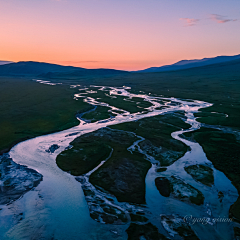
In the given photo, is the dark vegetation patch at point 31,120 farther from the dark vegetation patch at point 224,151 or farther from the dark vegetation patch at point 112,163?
the dark vegetation patch at point 224,151

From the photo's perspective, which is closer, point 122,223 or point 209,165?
point 122,223

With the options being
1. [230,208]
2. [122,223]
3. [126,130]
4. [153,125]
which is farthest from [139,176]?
[153,125]

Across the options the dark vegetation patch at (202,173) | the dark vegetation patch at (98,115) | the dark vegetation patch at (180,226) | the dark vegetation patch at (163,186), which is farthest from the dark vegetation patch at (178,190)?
the dark vegetation patch at (98,115)

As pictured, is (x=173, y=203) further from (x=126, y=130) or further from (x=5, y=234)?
(x=126, y=130)

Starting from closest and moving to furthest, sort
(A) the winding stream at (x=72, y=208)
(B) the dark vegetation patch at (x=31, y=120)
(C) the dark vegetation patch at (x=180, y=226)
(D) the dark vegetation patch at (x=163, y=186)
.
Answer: (C) the dark vegetation patch at (x=180, y=226) < (A) the winding stream at (x=72, y=208) < (D) the dark vegetation patch at (x=163, y=186) < (B) the dark vegetation patch at (x=31, y=120)

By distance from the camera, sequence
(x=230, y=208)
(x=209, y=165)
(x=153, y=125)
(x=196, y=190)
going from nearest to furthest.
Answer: (x=230, y=208) → (x=196, y=190) → (x=209, y=165) → (x=153, y=125)

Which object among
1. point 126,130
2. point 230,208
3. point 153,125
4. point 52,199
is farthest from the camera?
point 153,125

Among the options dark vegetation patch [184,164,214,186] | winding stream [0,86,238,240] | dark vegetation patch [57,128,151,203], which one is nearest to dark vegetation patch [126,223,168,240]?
winding stream [0,86,238,240]

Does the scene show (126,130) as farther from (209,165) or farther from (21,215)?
(21,215)
